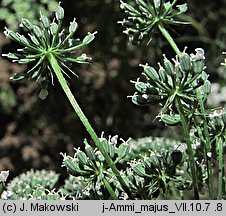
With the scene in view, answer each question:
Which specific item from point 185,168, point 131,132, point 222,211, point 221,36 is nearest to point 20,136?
point 131,132

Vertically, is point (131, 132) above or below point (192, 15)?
below

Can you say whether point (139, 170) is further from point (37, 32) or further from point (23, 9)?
point (23, 9)

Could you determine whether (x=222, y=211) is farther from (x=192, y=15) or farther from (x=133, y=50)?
(x=192, y=15)

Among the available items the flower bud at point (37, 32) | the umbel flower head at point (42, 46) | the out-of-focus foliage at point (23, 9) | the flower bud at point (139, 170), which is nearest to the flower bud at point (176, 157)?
the flower bud at point (139, 170)

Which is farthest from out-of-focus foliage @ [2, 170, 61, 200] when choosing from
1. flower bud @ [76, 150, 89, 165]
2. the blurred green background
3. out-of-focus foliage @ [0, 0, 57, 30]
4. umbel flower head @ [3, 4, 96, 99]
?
the blurred green background

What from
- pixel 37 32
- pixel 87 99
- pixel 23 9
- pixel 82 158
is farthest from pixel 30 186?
pixel 87 99

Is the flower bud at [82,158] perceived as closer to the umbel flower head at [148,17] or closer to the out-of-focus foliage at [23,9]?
the umbel flower head at [148,17]
